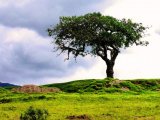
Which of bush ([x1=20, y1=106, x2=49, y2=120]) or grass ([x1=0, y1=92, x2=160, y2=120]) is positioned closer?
bush ([x1=20, y1=106, x2=49, y2=120])

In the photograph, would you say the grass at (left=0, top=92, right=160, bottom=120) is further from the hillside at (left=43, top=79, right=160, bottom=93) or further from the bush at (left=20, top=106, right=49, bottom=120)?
the hillside at (left=43, top=79, right=160, bottom=93)

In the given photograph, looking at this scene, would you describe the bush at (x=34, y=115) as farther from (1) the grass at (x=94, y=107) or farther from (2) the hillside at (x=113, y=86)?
(2) the hillside at (x=113, y=86)

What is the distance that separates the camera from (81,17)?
246 ft

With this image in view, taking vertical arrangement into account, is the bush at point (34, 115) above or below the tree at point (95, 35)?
below

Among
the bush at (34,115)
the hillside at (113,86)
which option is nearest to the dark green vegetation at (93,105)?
the hillside at (113,86)

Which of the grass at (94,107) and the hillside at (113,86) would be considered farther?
the hillside at (113,86)

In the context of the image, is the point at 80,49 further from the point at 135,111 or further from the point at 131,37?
the point at 135,111

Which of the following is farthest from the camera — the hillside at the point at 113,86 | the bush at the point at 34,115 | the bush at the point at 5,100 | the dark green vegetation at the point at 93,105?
the hillside at the point at 113,86

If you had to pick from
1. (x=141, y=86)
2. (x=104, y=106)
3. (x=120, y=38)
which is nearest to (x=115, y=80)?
(x=141, y=86)

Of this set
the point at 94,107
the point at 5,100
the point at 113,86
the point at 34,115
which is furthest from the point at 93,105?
the point at 113,86

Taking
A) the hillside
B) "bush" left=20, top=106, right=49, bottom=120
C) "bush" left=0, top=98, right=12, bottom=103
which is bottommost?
"bush" left=20, top=106, right=49, bottom=120

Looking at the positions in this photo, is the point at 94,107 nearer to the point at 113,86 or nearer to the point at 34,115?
the point at 34,115

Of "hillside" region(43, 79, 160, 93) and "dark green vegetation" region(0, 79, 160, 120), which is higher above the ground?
"hillside" region(43, 79, 160, 93)

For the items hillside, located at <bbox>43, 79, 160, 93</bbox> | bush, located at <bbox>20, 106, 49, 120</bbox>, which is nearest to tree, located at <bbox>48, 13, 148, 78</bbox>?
hillside, located at <bbox>43, 79, 160, 93</bbox>
